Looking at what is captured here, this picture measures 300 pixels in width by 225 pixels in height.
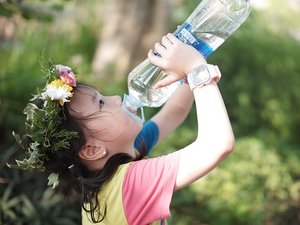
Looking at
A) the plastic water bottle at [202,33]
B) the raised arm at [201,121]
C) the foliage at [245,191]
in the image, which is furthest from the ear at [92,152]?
the foliage at [245,191]

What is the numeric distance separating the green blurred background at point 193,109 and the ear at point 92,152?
70.7 inches

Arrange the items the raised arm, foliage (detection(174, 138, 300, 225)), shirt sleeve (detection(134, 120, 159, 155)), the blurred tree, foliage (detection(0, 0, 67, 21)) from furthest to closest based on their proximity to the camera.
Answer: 1. the blurred tree
2. foliage (detection(174, 138, 300, 225))
3. foliage (detection(0, 0, 67, 21))
4. shirt sleeve (detection(134, 120, 159, 155))
5. the raised arm

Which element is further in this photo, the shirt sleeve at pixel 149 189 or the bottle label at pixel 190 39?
the bottle label at pixel 190 39

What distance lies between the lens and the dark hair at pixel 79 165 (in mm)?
2379

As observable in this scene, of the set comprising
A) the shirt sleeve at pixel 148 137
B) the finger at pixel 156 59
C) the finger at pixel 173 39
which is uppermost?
the finger at pixel 173 39

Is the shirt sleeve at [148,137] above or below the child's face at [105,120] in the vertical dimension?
below

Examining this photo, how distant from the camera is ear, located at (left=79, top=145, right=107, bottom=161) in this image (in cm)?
241

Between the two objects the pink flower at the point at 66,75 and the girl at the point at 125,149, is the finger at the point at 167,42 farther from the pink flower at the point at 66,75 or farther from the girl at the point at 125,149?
the pink flower at the point at 66,75

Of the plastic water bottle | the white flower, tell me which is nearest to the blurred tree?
the plastic water bottle

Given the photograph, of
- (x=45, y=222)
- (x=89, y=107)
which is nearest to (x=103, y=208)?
(x=89, y=107)

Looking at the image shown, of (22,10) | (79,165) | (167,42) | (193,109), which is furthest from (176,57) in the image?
(193,109)

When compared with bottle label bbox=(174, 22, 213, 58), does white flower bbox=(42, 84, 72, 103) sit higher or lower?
lower

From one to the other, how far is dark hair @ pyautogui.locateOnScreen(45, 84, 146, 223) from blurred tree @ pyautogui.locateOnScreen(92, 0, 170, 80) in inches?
199

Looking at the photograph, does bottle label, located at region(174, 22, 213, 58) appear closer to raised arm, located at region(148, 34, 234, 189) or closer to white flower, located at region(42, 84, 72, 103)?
raised arm, located at region(148, 34, 234, 189)
